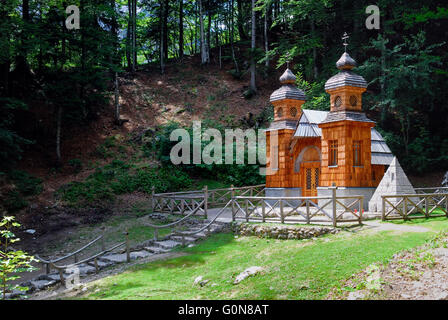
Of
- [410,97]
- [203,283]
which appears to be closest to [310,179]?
[410,97]

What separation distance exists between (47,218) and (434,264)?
1829cm

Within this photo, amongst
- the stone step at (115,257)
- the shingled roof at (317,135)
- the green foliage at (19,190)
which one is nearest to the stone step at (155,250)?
the stone step at (115,257)

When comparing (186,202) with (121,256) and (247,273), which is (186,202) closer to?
(121,256)

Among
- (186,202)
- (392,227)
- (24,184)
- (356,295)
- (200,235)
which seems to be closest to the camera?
(356,295)

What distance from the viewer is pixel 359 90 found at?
18.6 m

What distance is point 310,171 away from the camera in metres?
20.4

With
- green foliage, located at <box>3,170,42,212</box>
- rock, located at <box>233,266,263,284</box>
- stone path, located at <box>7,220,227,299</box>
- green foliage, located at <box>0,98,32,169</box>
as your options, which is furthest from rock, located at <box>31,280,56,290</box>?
green foliage, located at <box>0,98,32,169</box>

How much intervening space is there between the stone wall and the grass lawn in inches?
15.3

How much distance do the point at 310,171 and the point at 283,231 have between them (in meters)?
6.80

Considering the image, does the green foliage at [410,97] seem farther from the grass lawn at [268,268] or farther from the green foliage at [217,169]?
the grass lawn at [268,268]

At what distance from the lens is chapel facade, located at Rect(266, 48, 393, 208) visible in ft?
58.6

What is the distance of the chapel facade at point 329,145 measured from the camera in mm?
17859

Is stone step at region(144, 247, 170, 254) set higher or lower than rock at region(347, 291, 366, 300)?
lower

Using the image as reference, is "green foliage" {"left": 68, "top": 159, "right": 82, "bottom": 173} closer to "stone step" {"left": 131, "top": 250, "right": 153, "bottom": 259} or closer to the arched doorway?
"stone step" {"left": 131, "top": 250, "right": 153, "bottom": 259}
